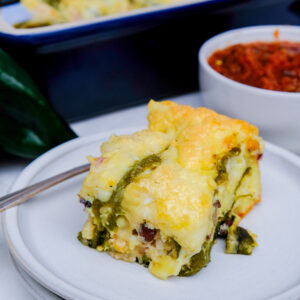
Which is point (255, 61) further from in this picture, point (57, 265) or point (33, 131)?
point (57, 265)

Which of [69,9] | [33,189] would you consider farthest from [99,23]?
[33,189]

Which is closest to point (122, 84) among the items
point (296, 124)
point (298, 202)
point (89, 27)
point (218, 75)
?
point (89, 27)

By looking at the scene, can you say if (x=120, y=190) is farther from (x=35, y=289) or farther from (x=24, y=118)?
(x=24, y=118)

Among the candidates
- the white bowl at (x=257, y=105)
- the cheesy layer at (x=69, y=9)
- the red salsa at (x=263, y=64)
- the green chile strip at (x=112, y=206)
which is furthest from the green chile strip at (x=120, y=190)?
the cheesy layer at (x=69, y=9)

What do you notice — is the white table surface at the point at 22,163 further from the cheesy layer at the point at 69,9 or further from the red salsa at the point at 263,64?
the cheesy layer at the point at 69,9

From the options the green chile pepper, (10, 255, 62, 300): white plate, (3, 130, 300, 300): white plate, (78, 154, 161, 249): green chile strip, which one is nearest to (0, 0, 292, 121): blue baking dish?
the green chile pepper
